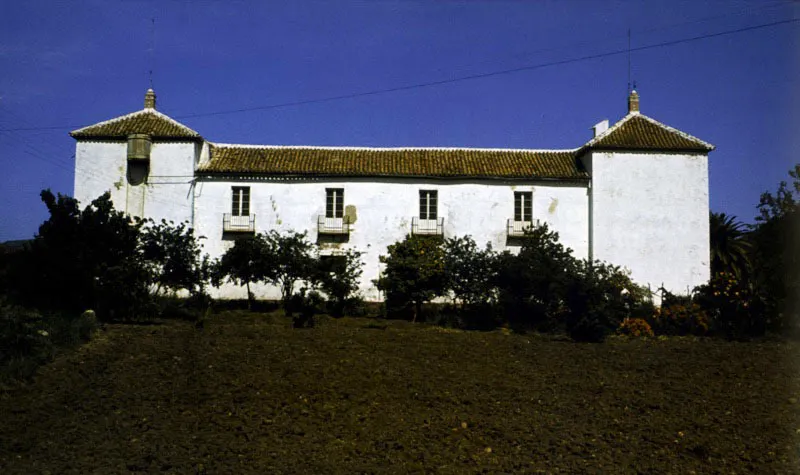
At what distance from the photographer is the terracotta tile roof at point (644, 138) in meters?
26.8

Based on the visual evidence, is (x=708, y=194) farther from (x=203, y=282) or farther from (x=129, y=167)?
(x=129, y=167)

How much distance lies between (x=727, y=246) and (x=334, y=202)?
16.4m

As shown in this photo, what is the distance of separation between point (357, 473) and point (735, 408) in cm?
652

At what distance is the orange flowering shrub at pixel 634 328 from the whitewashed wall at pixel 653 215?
599cm

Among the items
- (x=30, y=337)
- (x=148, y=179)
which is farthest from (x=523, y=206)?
(x=30, y=337)

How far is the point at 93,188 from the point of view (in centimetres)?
2658

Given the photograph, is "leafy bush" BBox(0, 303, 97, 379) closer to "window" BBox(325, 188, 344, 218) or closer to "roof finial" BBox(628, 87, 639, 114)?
"window" BBox(325, 188, 344, 218)

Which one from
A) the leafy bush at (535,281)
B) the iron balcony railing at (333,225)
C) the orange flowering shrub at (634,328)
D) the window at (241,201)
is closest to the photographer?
the leafy bush at (535,281)

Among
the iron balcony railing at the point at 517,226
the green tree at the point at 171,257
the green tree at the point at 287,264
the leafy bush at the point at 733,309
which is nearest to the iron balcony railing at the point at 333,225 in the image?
the green tree at the point at 287,264

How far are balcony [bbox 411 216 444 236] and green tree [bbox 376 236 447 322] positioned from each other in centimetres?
386

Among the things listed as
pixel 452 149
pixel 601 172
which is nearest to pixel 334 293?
pixel 452 149

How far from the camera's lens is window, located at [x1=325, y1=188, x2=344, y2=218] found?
27094mm

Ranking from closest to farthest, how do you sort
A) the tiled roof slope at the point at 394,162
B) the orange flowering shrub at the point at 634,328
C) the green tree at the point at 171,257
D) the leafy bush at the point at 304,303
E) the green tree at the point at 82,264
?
1. the green tree at the point at 82,264
2. the orange flowering shrub at the point at 634,328
3. the green tree at the point at 171,257
4. the leafy bush at the point at 304,303
5. the tiled roof slope at the point at 394,162

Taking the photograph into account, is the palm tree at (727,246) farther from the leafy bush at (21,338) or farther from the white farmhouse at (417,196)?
the leafy bush at (21,338)
